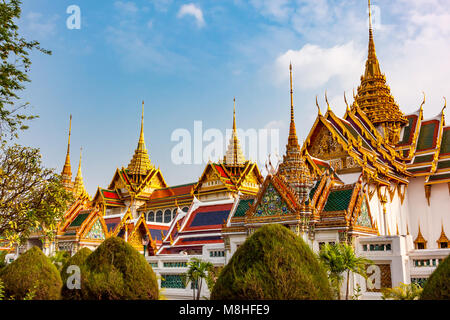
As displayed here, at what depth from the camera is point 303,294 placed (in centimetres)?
600

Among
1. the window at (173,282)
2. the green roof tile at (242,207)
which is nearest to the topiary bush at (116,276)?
the green roof tile at (242,207)

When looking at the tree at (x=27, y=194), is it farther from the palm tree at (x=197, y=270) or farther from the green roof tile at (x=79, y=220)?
the green roof tile at (x=79, y=220)

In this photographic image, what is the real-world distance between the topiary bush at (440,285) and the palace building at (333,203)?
5.48 metres

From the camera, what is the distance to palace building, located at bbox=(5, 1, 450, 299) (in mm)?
12141

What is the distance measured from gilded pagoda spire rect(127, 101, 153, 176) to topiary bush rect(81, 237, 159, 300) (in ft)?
149

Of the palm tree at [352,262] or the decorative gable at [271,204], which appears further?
the decorative gable at [271,204]

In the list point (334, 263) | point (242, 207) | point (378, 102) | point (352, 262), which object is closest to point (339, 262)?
point (334, 263)

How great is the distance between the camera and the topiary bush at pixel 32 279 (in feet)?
32.7

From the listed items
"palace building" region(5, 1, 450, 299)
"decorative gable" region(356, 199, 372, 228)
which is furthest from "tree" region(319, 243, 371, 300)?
"decorative gable" region(356, 199, 372, 228)

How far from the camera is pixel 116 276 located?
8.19 meters

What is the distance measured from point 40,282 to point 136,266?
306 centimetres

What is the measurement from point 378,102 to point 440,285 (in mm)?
28243

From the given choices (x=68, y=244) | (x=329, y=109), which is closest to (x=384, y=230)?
(x=329, y=109)

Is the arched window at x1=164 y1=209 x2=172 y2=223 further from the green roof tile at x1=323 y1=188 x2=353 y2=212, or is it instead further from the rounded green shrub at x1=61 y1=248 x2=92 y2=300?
the rounded green shrub at x1=61 y1=248 x2=92 y2=300
